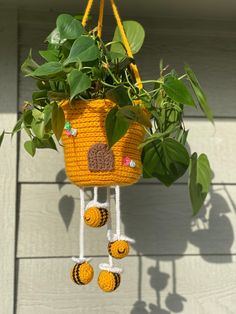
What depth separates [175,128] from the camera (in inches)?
36.7

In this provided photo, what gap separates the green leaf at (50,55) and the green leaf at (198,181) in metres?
0.32

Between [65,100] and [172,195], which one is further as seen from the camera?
[172,195]

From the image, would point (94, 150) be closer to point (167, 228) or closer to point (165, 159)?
point (165, 159)

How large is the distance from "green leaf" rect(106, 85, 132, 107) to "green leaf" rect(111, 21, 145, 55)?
0.55 feet

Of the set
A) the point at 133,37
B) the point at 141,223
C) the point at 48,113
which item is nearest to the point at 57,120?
the point at 48,113

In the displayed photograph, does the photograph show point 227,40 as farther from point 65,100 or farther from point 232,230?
point 65,100

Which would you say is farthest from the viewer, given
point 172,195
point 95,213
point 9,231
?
point 172,195

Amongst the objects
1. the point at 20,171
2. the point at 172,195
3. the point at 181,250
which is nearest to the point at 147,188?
the point at 172,195

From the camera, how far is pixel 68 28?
850mm

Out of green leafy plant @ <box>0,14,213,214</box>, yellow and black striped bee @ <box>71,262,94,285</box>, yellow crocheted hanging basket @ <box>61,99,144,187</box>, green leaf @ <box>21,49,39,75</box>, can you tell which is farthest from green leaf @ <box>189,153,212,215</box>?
green leaf @ <box>21,49,39,75</box>

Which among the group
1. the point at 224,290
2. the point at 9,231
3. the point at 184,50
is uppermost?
the point at 184,50

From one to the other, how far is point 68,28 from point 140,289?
0.65m

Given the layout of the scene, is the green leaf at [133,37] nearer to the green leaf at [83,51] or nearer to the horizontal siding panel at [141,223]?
the green leaf at [83,51]

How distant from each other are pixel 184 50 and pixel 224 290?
2.02ft
